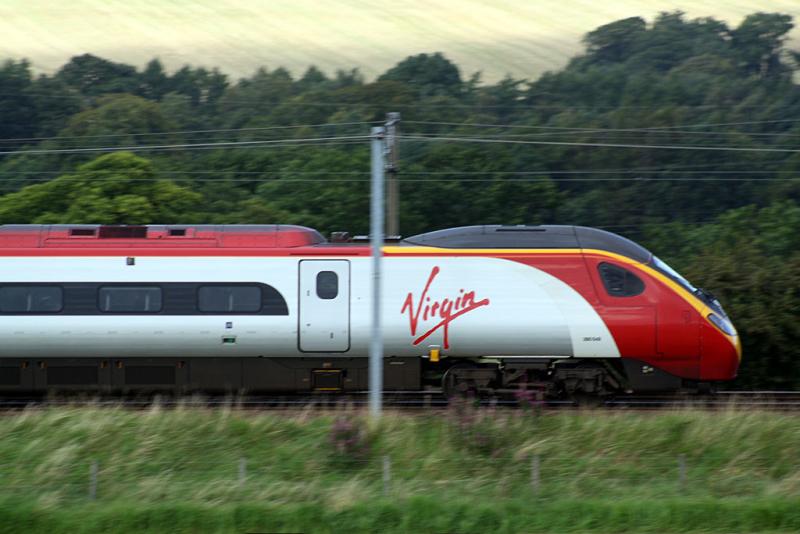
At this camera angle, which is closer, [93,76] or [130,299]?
[130,299]

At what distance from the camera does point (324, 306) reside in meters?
→ 21.7

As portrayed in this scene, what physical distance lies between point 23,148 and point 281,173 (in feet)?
65.9

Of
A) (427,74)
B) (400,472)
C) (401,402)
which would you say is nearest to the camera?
(400,472)

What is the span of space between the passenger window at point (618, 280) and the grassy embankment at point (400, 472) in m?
2.81

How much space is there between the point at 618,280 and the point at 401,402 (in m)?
5.04

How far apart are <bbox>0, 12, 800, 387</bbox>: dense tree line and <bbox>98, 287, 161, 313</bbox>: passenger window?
13.6 metres

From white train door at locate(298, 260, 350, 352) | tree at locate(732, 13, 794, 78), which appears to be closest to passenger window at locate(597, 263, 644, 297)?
white train door at locate(298, 260, 350, 352)

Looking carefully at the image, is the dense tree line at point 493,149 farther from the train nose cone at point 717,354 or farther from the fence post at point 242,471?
the fence post at point 242,471

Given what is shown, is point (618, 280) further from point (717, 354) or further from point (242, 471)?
point (242, 471)

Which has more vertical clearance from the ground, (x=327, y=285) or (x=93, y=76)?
(x=93, y=76)

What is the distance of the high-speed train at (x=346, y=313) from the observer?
21.5 meters

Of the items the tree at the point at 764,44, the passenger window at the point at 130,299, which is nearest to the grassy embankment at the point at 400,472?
the passenger window at the point at 130,299

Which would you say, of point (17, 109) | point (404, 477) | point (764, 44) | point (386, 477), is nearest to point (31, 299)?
point (404, 477)

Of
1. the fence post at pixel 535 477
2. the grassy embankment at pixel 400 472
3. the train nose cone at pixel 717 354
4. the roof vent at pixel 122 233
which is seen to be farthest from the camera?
the roof vent at pixel 122 233
